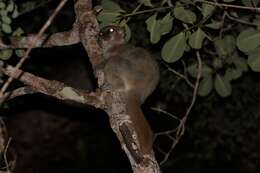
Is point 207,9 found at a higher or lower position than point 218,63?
higher

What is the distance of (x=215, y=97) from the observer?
587cm

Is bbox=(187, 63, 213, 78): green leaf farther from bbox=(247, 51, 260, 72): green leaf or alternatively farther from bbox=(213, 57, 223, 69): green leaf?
bbox=(247, 51, 260, 72): green leaf

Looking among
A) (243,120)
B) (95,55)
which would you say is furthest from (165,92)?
(95,55)

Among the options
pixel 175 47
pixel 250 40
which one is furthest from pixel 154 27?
pixel 250 40

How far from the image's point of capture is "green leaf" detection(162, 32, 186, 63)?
3.47 meters

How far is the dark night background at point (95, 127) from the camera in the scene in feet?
19.5

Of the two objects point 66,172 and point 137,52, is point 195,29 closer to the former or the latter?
point 137,52

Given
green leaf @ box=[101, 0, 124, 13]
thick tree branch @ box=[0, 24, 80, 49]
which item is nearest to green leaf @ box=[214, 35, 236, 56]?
green leaf @ box=[101, 0, 124, 13]

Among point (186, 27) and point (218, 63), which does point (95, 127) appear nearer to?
point (218, 63)

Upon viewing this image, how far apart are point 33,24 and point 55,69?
84 cm

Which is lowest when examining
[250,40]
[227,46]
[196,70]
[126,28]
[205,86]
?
[205,86]

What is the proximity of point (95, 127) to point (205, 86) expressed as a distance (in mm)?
2821

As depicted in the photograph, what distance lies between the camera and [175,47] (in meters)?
3.50

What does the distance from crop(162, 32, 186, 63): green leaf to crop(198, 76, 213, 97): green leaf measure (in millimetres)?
836
